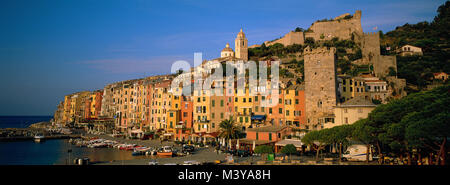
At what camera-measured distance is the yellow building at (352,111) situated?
4206 centimetres

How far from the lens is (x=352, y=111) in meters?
43.0

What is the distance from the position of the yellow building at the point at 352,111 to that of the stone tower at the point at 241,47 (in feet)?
273

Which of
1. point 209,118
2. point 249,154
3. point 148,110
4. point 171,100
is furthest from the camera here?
point 148,110

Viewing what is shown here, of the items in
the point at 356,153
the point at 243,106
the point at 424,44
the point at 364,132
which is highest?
the point at 424,44

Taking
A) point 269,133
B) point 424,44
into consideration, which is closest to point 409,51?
point 424,44

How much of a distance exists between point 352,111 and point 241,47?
87.2 m

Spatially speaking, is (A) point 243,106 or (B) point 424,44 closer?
(A) point 243,106

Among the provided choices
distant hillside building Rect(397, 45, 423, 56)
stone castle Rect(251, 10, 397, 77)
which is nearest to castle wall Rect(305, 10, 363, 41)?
stone castle Rect(251, 10, 397, 77)

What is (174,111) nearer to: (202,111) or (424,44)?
(202,111)

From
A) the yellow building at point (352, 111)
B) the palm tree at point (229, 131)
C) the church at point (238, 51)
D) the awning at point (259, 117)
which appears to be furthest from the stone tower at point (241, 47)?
the yellow building at point (352, 111)

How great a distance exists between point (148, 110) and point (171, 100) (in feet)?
40.0
